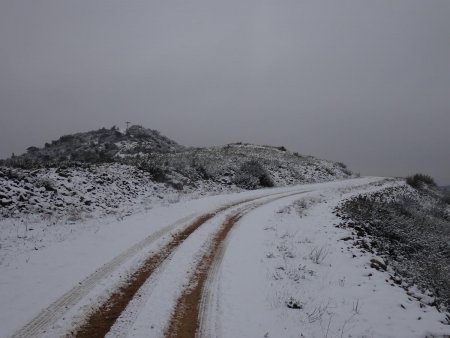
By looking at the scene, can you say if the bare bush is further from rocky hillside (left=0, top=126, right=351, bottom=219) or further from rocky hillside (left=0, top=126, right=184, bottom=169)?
rocky hillside (left=0, top=126, right=184, bottom=169)

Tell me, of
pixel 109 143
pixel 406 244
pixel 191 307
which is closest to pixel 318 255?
pixel 191 307

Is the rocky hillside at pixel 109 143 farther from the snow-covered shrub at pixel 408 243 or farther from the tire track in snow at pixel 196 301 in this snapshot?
the tire track in snow at pixel 196 301

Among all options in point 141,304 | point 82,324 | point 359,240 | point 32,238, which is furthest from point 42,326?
point 359,240

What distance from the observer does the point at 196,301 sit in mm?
6250

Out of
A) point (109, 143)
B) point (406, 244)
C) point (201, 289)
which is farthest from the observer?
point (109, 143)

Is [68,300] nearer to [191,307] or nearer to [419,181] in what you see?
[191,307]

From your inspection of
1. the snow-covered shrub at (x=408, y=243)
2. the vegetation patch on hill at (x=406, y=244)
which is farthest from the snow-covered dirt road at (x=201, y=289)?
the snow-covered shrub at (x=408, y=243)

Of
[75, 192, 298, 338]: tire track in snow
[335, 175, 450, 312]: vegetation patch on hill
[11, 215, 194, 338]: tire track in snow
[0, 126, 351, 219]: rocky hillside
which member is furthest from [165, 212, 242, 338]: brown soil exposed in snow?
[0, 126, 351, 219]: rocky hillside

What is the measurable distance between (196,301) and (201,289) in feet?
1.70

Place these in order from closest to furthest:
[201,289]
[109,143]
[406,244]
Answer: [201,289], [406,244], [109,143]

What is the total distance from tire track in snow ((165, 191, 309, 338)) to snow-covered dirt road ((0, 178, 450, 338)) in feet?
0.07

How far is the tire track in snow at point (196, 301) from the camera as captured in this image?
17.3ft

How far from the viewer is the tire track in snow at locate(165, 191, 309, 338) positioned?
207 inches

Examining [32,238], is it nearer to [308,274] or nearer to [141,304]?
[141,304]
